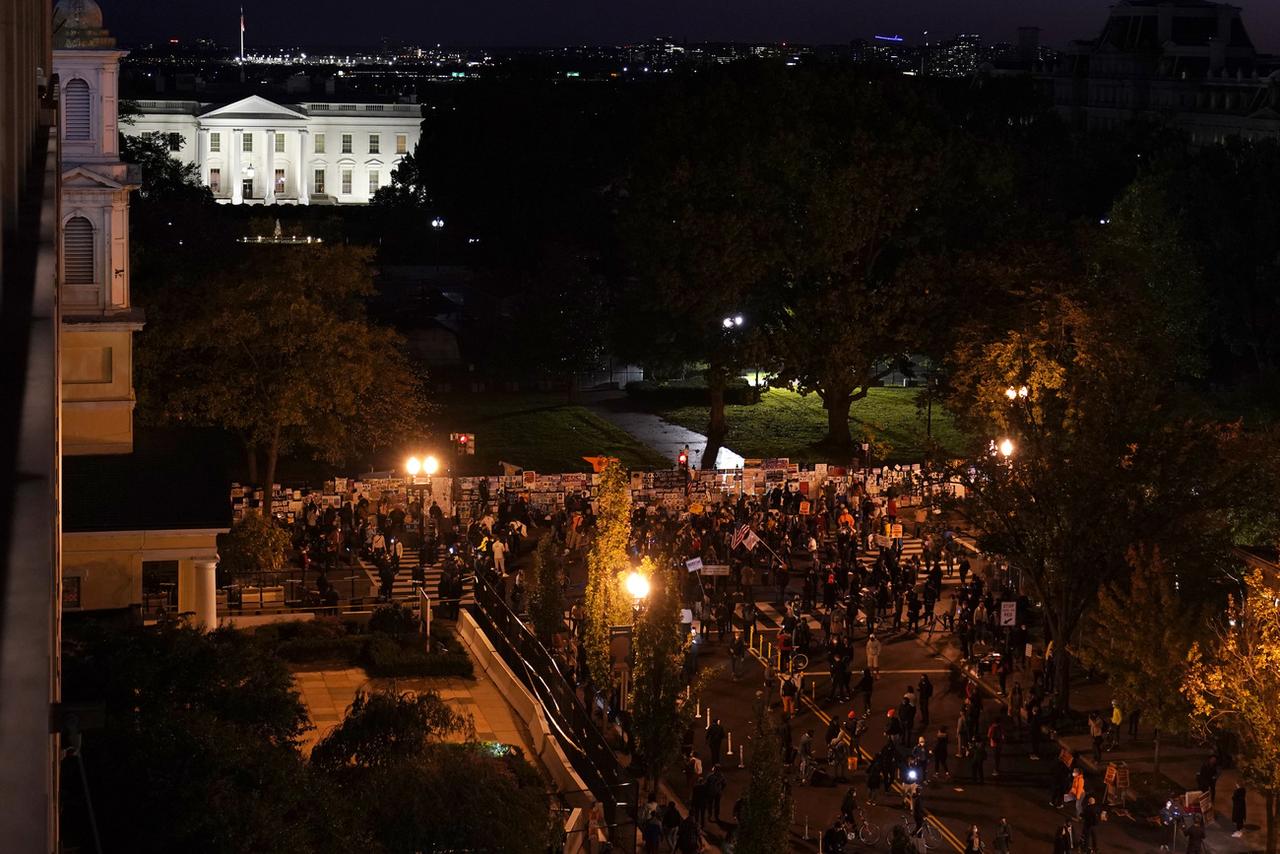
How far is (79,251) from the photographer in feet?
123

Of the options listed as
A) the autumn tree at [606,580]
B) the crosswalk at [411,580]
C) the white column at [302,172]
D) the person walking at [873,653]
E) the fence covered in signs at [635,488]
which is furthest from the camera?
the white column at [302,172]

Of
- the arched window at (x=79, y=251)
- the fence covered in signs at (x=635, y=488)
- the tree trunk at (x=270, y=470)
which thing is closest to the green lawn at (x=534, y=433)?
the fence covered in signs at (x=635, y=488)

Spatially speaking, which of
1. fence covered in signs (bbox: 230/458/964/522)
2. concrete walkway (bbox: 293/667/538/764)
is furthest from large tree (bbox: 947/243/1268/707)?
concrete walkway (bbox: 293/667/538/764)

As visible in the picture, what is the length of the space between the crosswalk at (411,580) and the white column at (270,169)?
99.3 metres

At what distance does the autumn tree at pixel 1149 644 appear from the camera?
99.1 feet

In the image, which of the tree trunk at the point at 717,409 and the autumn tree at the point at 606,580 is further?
the tree trunk at the point at 717,409

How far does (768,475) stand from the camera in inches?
1975

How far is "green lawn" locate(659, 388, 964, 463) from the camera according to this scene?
59.9 metres

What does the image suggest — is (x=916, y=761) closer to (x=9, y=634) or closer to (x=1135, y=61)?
(x=9, y=634)

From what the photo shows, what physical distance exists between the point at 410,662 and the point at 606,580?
433cm

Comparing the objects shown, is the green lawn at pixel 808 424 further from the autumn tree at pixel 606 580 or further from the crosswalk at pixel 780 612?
the autumn tree at pixel 606 580

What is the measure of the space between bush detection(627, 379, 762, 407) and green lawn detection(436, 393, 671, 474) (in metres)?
3.14

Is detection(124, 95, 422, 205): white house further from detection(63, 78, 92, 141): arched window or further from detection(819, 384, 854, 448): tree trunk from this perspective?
detection(63, 78, 92, 141): arched window

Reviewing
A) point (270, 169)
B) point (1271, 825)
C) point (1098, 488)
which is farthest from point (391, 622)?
point (270, 169)
